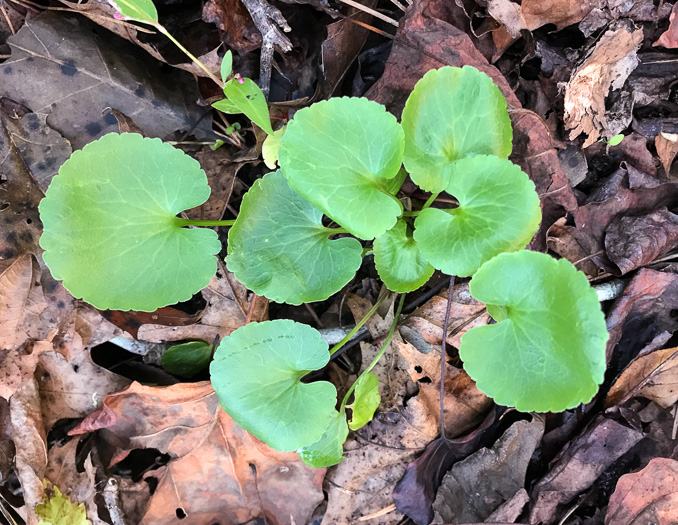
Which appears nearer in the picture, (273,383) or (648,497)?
(273,383)

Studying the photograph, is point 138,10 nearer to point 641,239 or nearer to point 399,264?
point 399,264

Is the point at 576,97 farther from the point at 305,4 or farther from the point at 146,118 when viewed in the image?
the point at 146,118

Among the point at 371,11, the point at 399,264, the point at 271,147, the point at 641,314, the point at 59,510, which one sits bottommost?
the point at 59,510

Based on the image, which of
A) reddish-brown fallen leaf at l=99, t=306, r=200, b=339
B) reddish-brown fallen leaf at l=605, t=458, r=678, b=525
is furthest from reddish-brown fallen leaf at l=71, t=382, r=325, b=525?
reddish-brown fallen leaf at l=605, t=458, r=678, b=525

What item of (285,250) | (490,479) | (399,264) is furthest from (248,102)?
(490,479)

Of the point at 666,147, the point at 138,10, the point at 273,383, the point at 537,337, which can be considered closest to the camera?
the point at 537,337

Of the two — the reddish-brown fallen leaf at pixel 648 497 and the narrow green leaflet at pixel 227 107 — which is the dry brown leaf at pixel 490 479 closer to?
the reddish-brown fallen leaf at pixel 648 497

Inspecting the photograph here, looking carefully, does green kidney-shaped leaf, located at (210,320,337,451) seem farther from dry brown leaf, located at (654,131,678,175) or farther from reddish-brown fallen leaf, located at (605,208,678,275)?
dry brown leaf, located at (654,131,678,175)
